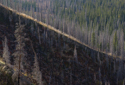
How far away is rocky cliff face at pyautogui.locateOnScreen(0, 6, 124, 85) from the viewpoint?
66188mm

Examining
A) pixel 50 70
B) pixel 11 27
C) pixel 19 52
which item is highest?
pixel 19 52

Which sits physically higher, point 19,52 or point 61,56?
point 19,52

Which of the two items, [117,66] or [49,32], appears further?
[117,66]

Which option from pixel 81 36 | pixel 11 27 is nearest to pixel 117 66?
pixel 81 36

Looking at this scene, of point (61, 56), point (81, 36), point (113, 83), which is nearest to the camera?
point (61, 56)

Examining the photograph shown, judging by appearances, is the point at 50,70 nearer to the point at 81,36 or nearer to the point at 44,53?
the point at 44,53

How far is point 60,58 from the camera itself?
249ft

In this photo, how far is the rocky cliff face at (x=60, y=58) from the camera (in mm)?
66188

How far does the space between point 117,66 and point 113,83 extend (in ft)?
51.5

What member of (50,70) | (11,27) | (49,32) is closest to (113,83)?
(50,70)

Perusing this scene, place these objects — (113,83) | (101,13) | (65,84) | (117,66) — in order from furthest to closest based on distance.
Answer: (101,13)
(117,66)
(113,83)
(65,84)

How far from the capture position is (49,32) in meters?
86.9

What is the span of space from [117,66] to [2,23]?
77188 millimetres

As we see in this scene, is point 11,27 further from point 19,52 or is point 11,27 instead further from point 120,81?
point 120,81
